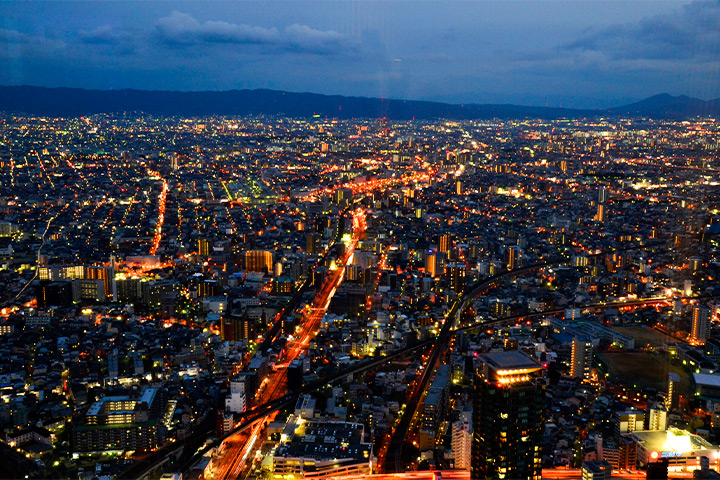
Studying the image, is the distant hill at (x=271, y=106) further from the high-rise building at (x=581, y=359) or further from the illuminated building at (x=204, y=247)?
the high-rise building at (x=581, y=359)

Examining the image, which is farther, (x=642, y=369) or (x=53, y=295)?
(x=53, y=295)

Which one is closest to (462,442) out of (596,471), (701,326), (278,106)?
(596,471)

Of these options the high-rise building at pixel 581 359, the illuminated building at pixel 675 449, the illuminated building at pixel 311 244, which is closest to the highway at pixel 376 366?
the high-rise building at pixel 581 359

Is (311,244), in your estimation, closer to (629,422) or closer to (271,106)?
(629,422)

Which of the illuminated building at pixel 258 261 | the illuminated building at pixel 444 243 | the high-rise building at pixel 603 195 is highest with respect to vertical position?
the high-rise building at pixel 603 195

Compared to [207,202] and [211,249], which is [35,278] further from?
[207,202]

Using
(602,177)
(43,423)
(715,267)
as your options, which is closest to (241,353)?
(43,423)
